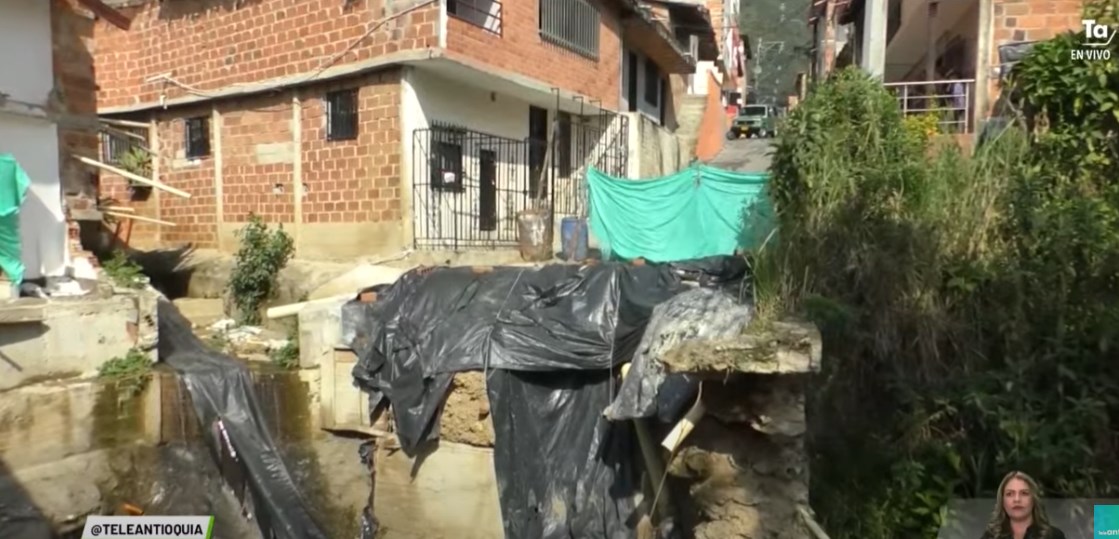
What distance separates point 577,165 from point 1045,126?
9238mm

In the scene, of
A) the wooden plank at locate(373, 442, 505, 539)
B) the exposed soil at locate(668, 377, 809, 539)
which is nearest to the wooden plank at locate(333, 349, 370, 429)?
the wooden plank at locate(373, 442, 505, 539)

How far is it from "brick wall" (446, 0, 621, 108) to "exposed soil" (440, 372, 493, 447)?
17.2 ft

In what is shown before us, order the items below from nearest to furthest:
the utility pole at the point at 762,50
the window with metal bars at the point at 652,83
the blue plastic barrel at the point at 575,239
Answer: the blue plastic barrel at the point at 575,239
the window with metal bars at the point at 652,83
the utility pole at the point at 762,50

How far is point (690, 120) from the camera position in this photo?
2284 cm

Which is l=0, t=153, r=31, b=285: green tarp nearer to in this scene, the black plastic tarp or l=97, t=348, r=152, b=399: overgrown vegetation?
l=97, t=348, r=152, b=399: overgrown vegetation

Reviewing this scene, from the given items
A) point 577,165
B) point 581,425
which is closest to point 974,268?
point 581,425

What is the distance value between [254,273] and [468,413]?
16.0ft

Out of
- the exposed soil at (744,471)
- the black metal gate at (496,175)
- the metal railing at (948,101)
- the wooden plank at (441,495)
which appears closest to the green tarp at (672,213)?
the black metal gate at (496,175)

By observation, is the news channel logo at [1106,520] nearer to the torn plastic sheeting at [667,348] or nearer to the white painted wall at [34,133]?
the torn plastic sheeting at [667,348]

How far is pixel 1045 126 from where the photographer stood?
6500mm

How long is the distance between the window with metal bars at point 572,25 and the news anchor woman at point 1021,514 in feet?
35.5

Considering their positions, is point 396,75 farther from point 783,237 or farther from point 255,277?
point 783,237

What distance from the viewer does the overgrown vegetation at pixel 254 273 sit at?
32.9 feet

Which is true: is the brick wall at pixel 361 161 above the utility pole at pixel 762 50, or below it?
below
